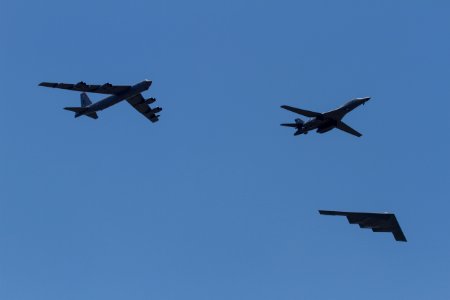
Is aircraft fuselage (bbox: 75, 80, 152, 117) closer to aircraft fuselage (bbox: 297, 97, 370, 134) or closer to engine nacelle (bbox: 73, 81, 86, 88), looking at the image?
engine nacelle (bbox: 73, 81, 86, 88)

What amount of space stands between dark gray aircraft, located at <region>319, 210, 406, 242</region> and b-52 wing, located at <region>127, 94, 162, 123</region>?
4594cm

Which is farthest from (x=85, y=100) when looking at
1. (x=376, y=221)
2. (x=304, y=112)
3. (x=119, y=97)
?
(x=376, y=221)

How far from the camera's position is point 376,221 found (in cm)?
6003

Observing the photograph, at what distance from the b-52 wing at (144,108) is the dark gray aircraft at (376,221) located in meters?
45.9

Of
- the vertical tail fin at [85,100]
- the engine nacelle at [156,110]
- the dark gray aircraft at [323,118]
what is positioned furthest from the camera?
the vertical tail fin at [85,100]

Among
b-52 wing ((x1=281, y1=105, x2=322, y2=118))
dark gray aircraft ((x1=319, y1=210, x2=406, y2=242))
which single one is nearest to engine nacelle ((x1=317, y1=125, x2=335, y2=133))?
b-52 wing ((x1=281, y1=105, x2=322, y2=118))

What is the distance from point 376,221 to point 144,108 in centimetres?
5069

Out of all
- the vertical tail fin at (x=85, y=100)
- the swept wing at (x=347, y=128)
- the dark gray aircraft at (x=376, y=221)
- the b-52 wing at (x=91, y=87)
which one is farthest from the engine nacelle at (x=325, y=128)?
the vertical tail fin at (x=85, y=100)

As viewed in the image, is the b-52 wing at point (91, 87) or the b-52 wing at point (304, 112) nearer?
the b-52 wing at point (91, 87)

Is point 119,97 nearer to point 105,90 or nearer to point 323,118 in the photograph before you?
point 105,90

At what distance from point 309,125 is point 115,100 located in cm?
3136

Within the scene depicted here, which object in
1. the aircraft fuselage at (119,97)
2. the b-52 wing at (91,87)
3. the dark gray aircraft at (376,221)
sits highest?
the b-52 wing at (91,87)

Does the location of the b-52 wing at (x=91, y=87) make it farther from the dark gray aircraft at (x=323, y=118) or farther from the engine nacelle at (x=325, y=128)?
the engine nacelle at (x=325, y=128)

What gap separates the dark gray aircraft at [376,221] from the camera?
58584mm
